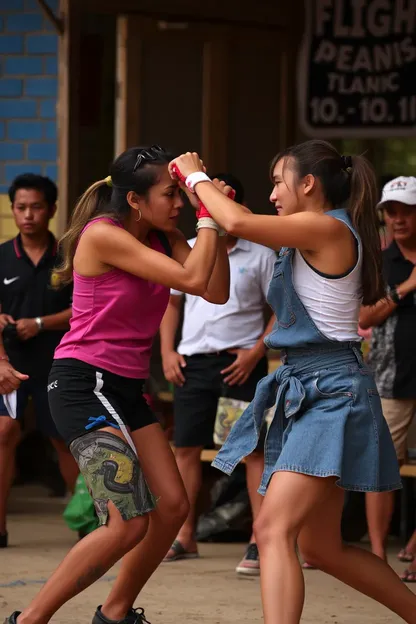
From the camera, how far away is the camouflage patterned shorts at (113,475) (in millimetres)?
4613

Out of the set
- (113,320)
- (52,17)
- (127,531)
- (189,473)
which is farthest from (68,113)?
(127,531)

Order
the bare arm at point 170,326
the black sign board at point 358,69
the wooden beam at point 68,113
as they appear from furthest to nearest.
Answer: the black sign board at point 358,69, the wooden beam at point 68,113, the bare arm at point 170,326

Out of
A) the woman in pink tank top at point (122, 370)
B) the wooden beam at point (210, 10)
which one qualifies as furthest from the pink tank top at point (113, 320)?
the wooden beam at point (210, 10)

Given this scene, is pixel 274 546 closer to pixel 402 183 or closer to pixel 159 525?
pixel 159 525

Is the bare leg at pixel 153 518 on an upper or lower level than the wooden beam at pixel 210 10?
lower

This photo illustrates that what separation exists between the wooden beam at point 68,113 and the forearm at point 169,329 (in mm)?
1751

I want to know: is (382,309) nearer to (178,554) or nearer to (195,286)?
(178,554)

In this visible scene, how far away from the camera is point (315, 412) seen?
14.8 feet

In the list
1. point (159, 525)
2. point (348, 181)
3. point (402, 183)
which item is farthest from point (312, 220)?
point (402, 183)

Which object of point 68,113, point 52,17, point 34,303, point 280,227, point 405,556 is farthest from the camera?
point 68,113

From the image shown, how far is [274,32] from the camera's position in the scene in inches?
359

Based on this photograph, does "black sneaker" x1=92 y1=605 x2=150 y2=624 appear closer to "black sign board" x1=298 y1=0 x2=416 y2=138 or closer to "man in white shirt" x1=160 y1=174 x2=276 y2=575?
"man in white shirt" x1=160 y1=174 x2=276 y2=575

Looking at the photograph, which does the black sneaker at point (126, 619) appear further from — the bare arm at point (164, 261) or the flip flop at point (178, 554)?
the flip flop at point (178, 554)

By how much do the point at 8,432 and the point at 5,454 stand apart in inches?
4.7
